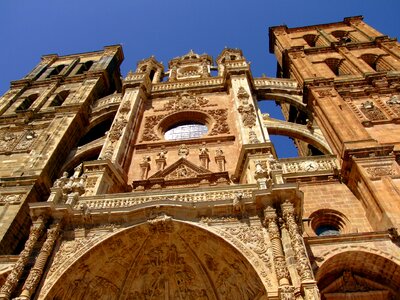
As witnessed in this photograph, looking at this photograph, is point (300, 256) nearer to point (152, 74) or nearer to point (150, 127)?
point (150, 127)

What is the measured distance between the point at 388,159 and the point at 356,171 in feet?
3.81

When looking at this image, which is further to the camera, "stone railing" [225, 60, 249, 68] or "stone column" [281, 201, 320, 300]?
"stone railing" [225, 60, 249, 68]

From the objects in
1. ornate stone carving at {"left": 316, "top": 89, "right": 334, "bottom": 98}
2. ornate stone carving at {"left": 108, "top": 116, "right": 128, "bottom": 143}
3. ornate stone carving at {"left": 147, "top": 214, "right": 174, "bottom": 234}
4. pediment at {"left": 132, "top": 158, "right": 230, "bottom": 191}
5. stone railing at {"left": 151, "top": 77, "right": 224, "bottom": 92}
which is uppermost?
stone railing at {"left": 151, "top": 77, "right": 224, "bottom": 92}

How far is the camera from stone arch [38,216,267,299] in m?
9.42

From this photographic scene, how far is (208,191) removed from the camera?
10.8 metres

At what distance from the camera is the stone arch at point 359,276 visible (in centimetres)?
949

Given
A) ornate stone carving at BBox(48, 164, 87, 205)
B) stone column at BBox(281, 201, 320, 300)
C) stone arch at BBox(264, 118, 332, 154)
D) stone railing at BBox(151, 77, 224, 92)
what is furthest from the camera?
stone railing at BBox(151, 77, 224, 92)

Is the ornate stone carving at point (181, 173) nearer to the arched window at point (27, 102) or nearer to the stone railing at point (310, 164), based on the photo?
the stone railing at point (310, 164)

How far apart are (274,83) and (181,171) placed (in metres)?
9.19

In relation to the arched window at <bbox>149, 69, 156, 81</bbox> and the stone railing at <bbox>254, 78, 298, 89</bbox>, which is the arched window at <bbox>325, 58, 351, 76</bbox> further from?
the arched window at <bbox>149, 69, 156, 81</bbox>

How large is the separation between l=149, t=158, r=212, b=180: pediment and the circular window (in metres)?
2.37

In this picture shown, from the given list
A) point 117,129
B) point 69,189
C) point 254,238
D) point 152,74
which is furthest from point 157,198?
point 152,74

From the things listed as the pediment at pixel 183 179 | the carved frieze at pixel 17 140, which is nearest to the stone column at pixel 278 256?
the pediment at pixel 183 179

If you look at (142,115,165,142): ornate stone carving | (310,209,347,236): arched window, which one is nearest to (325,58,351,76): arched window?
(142,115,165,142): ornate stone carving
